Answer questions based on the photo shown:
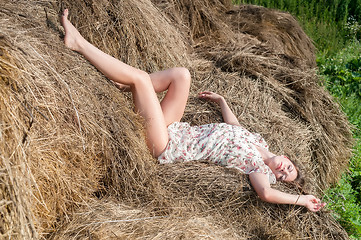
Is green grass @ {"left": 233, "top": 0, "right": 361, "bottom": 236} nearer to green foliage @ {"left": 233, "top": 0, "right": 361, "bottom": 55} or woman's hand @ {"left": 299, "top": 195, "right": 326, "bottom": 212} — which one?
green foliage @ {"left": 233, "top": 0, "right": 361, "bottom": 55}

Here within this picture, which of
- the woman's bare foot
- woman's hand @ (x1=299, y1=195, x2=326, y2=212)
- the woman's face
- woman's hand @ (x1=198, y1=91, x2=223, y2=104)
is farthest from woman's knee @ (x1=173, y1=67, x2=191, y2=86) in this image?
woman's hand @ (x1=299, y1=195, x2=326, y2=212)

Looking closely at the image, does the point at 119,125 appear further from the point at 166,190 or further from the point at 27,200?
the point at 27,200

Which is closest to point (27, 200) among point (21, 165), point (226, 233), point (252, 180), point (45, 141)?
point (21, 165)

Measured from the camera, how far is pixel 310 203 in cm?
297

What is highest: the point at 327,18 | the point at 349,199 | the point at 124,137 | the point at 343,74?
the point at 124,137

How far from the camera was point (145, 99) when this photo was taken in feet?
10.6

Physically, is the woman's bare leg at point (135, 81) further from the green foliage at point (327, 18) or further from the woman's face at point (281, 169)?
the green foliage at point (327, 18)

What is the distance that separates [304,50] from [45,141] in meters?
4.25

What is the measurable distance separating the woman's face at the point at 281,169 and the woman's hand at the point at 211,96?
851mm

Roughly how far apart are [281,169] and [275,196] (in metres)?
0.41

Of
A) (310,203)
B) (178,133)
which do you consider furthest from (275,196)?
(178,133)

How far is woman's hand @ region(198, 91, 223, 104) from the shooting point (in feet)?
12.9

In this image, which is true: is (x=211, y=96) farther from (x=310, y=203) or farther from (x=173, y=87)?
(x=310, y=203)

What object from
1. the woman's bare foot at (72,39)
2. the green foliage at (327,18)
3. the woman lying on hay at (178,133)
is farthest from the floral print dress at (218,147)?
the green foliage at (327,18)
